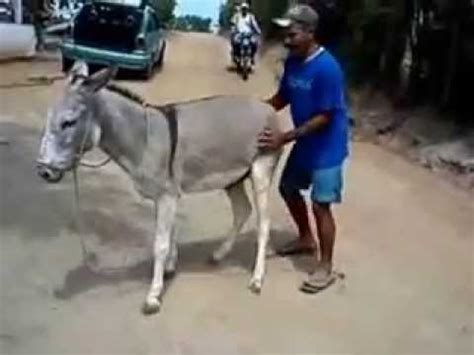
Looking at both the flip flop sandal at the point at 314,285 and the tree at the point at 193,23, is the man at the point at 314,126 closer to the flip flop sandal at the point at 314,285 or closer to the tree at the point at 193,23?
the flip flop sandal at the point at 314,285

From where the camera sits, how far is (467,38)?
43.9ft

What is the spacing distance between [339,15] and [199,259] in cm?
1295

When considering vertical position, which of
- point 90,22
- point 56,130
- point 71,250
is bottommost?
point 90,22

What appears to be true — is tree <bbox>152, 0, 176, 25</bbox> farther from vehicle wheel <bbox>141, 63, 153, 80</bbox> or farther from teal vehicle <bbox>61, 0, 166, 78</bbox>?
vehicle wheel <bbox>141, 63, 153, 80</bbox>

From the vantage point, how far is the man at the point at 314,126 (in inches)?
252

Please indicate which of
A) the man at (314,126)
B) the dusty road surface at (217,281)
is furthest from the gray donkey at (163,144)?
the dusty road surface at (217,281)

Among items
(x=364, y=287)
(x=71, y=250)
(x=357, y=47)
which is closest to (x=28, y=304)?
(x=71, y=250)

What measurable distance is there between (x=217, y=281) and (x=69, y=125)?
1614 millimetres

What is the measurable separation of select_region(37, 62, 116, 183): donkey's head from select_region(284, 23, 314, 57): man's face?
120cm

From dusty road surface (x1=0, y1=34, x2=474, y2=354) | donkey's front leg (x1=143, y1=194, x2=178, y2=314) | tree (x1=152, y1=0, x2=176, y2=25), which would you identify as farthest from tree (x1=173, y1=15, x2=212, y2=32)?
donkey's front leg (x1=143, y1=194, x2=178, y2=314)

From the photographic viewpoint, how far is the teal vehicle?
64.6 feet

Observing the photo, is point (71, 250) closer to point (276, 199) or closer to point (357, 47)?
point (276, 199)

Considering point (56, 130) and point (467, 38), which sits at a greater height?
point (56, 130)

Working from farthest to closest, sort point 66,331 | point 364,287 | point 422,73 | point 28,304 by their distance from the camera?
point 422,73, point 364,287, point 28,304, point 66,331
